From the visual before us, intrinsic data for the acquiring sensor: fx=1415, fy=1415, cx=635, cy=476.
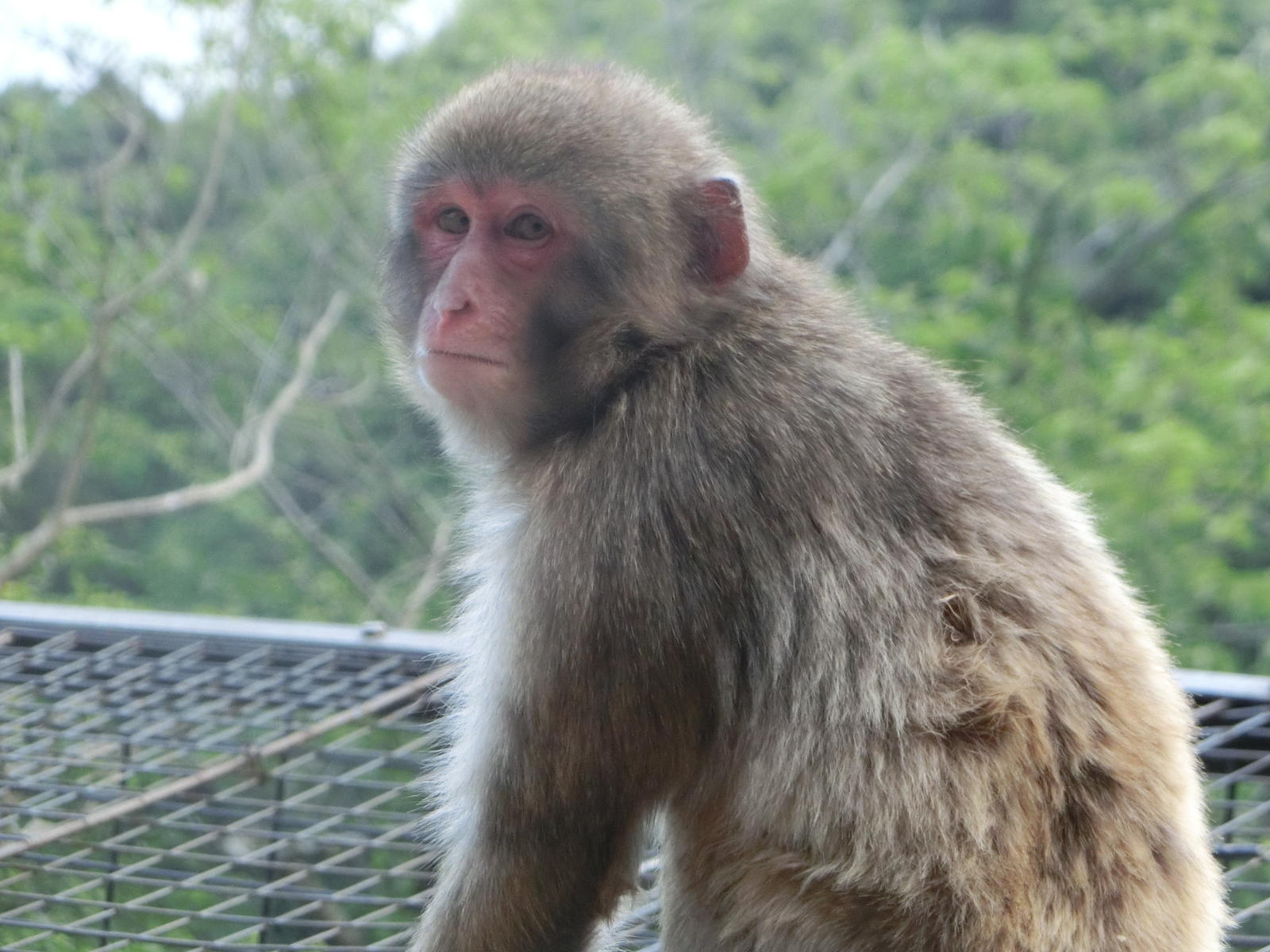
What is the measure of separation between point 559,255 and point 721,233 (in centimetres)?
36

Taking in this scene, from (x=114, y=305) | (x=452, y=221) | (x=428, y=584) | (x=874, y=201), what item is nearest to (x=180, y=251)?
(x=114, y=305)

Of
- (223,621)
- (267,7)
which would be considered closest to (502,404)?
(223,621)

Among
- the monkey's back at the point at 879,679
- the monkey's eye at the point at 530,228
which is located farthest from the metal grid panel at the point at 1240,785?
the monkey's eye at the point at 530,228

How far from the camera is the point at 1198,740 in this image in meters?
3.95

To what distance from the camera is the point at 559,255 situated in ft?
9.86

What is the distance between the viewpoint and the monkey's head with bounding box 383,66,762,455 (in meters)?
2.97

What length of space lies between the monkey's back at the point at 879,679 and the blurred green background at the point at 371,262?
7.42m

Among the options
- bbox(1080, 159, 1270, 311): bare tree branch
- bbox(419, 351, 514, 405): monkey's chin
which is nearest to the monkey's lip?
bbox(419, 351, 514, 405): monkey's chin

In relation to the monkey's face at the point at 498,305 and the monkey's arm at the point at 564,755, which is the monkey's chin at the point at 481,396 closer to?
the monkey's face at the point at 498,305

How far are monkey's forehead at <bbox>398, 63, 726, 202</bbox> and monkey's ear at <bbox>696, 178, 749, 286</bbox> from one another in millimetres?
74

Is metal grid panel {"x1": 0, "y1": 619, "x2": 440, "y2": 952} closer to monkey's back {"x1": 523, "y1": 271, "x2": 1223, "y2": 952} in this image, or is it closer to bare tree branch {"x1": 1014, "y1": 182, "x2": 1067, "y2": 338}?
monkey's back {"x1": 523, "y1": 271, "x2": 1223, "y2": 952}

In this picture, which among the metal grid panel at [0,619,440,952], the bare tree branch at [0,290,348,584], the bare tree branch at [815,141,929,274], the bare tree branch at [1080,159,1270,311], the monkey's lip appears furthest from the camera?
the bare tree branch at [1080,159,1270,311]

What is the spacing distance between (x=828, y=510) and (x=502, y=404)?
749mm

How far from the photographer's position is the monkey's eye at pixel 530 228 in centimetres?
302
